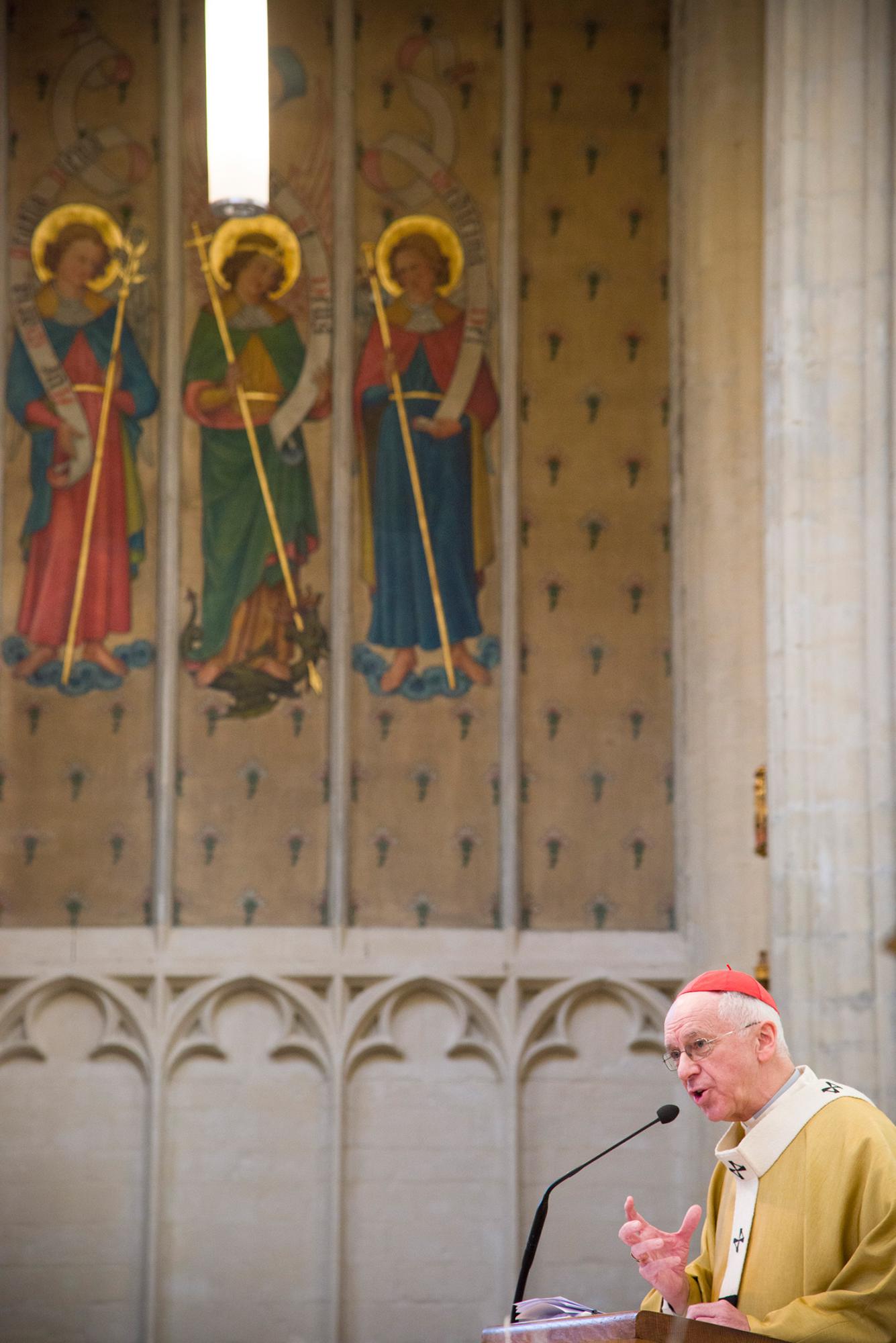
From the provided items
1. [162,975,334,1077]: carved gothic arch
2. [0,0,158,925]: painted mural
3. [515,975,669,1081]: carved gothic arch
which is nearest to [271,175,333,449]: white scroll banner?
[0,0,158,925]: painted mural

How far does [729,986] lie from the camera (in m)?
3.04

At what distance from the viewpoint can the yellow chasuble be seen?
2732 mm

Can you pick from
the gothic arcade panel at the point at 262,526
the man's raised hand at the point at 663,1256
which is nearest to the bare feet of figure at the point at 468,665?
the gothic arcade panel at the point at 262,526

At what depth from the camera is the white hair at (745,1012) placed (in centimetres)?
298

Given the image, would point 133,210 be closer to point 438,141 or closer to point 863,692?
point 438,141

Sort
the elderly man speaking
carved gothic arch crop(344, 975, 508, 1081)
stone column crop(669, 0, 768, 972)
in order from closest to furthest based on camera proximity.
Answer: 1. the elderly man speaking
2. stone column crop(669, 0, 768, 972)
3. carved gothic arch crop(344, 975, 508, 1081)

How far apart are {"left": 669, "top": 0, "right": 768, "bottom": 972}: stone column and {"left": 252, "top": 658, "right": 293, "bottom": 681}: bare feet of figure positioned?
159 cm

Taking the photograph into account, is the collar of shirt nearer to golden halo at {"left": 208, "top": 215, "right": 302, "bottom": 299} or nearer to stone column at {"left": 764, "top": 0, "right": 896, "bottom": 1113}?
stone column at {"left": 764, "top": 0, "right": 896, "bottom": 1113}

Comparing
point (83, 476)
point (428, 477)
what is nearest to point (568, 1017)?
point (428, 477)

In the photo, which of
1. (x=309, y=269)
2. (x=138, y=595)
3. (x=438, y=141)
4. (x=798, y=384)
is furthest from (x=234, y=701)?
(x=798, y=384)

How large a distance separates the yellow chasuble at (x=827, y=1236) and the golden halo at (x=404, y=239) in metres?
4.98

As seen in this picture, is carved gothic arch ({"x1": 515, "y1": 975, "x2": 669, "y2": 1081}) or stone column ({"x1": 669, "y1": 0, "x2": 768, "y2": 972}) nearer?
stone column ({"x1": 669, "y1": 0, "x2": 768, "y2": 972})

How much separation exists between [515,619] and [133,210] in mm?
2345

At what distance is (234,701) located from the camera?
23.4 feet
